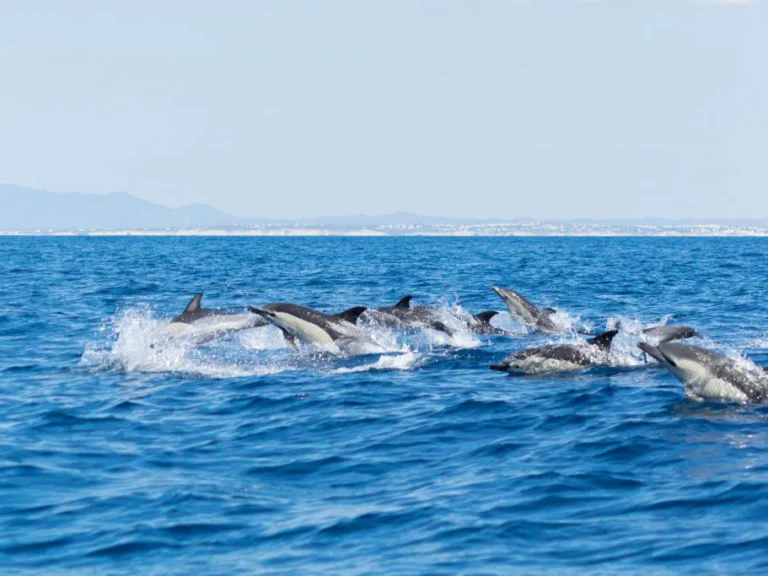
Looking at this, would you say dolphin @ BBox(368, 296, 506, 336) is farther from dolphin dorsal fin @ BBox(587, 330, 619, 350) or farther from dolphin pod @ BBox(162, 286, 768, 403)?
dolphin dorsal fin @ BBox(587, 330, 619, 350)

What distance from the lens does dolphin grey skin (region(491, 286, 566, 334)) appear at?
2191cm

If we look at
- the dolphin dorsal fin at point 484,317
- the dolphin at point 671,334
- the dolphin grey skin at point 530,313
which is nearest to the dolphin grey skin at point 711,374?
the dolphin at point 671,334

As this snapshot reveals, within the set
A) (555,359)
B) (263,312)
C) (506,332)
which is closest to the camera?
(555,359)

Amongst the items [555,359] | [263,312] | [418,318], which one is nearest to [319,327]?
[263,312]

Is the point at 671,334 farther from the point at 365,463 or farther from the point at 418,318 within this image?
the point at 365,463

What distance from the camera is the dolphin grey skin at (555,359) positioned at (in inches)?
609

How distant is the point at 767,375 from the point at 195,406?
7033mm

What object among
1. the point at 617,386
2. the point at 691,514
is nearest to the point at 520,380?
the point at 617,386

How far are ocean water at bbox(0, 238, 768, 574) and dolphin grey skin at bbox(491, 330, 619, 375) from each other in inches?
15.0

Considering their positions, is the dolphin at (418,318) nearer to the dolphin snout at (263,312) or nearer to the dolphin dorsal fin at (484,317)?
the dolphin dorsal fin at (484,317)

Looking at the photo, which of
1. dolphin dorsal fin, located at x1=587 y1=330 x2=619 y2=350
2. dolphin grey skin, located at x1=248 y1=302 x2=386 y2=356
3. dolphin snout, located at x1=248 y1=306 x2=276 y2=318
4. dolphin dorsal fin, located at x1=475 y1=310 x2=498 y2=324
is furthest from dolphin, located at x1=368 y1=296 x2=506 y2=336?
dolphin dorsal fin, located at x1=587 y1=330 x2=619 y2=350

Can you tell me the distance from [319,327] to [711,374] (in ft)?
24.5

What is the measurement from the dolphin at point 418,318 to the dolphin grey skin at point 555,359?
14.6ft

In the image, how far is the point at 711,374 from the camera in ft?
41.5
